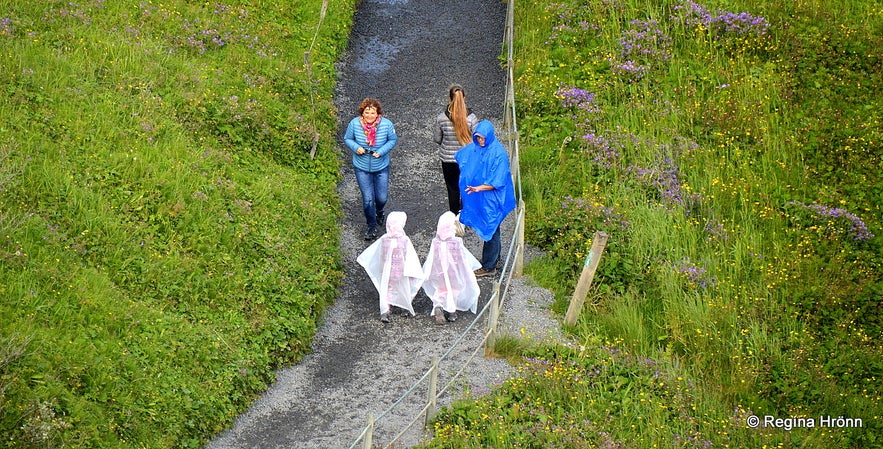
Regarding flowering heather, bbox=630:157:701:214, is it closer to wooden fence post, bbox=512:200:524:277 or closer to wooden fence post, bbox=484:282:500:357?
wooden fence post, bbox=512:200:524:277

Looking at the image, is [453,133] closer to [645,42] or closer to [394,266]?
[394,266]

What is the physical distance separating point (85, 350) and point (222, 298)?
1924mm

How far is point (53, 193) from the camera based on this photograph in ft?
33.7

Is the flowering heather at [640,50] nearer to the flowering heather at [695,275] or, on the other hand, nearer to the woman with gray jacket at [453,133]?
the woman with gray jacket at [453,133]

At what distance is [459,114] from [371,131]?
1.23m

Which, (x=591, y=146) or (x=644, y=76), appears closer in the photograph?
(x=591, y=146)

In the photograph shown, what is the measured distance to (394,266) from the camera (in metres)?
10.4

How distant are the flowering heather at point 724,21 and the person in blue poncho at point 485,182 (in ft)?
22.9

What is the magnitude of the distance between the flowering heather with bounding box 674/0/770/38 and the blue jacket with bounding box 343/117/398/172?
7.15 metres

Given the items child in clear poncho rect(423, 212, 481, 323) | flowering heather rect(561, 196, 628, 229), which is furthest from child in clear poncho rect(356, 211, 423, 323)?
flowering heather rect(561, 196, 628, 229)

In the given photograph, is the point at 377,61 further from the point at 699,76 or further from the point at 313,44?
the point at 699,76

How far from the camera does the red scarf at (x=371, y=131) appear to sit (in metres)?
11.4

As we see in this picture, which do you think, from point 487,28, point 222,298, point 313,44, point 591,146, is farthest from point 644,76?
point 222,298

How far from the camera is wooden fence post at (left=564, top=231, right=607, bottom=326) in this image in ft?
32.2
